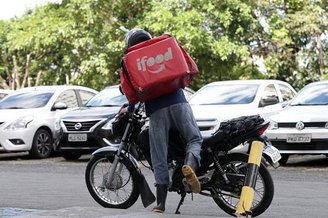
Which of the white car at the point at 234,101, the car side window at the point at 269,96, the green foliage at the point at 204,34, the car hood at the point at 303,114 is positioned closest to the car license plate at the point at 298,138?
the car hood at the point at 303,114

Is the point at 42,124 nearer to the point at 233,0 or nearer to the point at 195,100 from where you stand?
the point at 195,100

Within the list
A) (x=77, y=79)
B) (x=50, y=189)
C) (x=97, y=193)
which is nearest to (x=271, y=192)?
(x=97, y=193)

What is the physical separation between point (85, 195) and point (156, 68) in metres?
3.11

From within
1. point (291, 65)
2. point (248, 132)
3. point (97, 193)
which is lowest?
point (291, 65)

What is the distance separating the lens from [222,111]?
47.0 feet

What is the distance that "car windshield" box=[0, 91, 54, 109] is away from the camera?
17172mm

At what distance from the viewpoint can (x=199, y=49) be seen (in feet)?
89.1

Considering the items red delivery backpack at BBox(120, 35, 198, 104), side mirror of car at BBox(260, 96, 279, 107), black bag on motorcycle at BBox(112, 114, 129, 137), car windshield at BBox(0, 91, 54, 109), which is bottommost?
side mirror of car at BBox(260, 96, 279, 107)

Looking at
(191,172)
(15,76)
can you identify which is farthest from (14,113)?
(15,76)

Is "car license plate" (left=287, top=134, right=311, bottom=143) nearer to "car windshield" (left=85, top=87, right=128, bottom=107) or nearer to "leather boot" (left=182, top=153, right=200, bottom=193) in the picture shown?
"car windshield" (left=85, top=87, right=128, bottom=107)

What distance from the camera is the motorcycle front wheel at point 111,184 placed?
8.25 meters

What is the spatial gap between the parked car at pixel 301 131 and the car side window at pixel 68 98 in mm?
5538

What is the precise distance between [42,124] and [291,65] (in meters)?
19.1

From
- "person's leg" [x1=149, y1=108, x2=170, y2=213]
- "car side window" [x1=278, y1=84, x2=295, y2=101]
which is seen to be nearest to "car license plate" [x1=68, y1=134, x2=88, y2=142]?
"car side window" [x1=278, y1=84, x2=295, y2=101]
